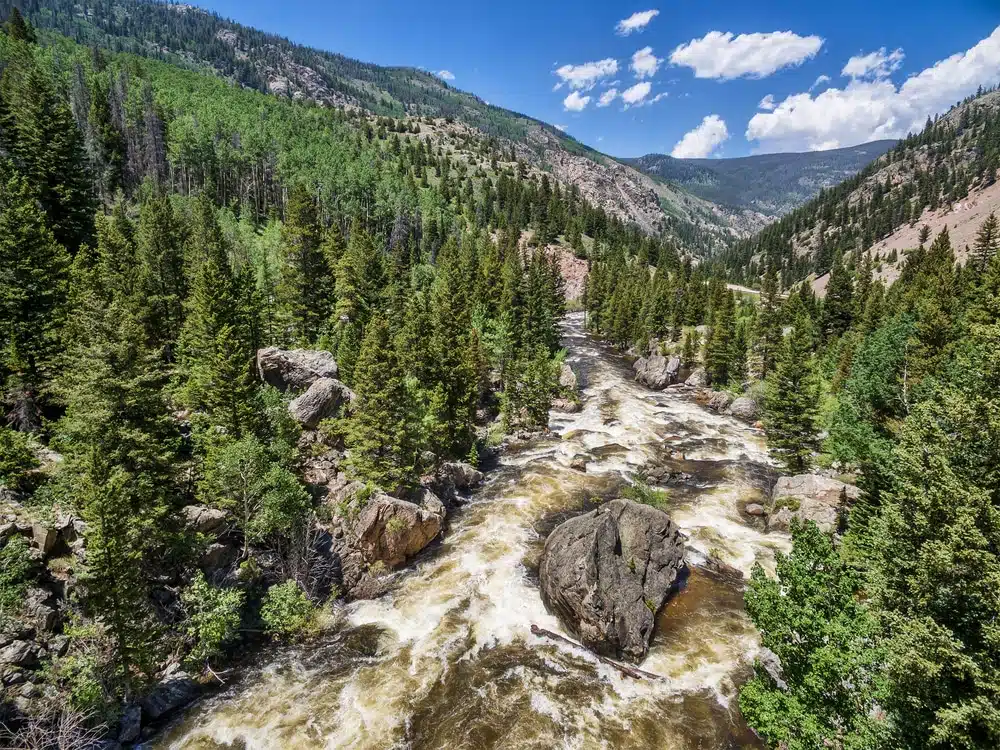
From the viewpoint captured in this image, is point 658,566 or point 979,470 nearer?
point 979,470

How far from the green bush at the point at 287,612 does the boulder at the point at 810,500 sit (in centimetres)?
3203

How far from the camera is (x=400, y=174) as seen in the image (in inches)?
6176

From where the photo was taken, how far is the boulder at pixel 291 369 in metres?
43.0

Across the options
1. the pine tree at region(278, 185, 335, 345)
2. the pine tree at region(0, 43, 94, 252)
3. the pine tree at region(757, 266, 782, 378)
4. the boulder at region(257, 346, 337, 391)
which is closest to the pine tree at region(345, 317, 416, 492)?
the boulder at region(257, 346, 337, 391)

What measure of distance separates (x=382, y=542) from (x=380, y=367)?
11615 millimetres

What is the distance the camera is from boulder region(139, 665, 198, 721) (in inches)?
819

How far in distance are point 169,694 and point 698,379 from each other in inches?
3028

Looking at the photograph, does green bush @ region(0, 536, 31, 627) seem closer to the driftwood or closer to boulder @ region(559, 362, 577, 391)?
the driftwood

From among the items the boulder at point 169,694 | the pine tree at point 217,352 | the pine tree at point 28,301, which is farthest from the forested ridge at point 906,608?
the pine tree at point 28,301

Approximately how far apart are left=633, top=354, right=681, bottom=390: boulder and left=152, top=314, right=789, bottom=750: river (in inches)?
1566

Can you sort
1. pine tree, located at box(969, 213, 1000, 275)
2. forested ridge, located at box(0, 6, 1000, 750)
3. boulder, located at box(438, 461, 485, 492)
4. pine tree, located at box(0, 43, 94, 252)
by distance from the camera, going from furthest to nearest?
pine tree, located at box(969, 213, 1000, 275) < pine tree, located at box(0, 43, 94, 252) < boulder, located at box(438, 461, 485, 492) < forested ridge, located at box(0, 6, 1000, 750)

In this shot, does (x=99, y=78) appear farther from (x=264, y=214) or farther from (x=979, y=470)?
(x=979, y=470)

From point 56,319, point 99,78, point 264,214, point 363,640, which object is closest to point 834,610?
point 363,640

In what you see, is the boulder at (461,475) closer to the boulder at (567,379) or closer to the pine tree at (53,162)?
the boulder at (567,379)
